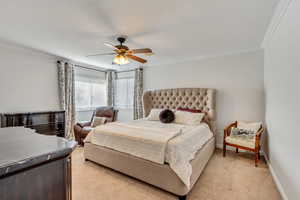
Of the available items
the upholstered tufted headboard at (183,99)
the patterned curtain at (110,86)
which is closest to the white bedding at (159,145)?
the upholstered tufted headboard at (183,99)

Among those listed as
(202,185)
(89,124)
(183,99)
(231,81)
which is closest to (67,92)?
(89,124)

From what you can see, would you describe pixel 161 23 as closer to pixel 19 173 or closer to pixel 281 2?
pixel 281 2

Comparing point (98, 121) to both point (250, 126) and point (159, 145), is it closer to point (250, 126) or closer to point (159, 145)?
point (159, 145)

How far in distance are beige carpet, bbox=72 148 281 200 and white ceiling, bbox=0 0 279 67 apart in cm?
249

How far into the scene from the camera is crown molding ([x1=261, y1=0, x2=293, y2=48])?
1.76m

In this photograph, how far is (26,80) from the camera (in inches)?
138

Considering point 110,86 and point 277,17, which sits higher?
point 277,17

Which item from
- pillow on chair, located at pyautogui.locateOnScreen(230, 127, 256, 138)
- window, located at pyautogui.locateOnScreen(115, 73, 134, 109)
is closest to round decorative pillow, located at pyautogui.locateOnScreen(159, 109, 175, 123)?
pillow on chair, located at pyautogui.locateOnScreen(230, 127, 256, 138)

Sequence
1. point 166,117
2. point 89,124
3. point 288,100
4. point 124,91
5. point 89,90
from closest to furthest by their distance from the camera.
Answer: point 288,100, point 166,117, point 89,124, point 89,90, point 124,91

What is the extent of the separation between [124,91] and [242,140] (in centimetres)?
414

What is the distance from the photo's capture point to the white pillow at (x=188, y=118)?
344cm

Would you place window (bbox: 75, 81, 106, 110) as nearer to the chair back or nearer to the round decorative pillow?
the chair back

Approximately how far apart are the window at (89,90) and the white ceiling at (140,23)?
1608mm

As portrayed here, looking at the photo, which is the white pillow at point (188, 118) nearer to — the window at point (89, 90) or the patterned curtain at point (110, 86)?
the patterned curtain at point (110, 86)
